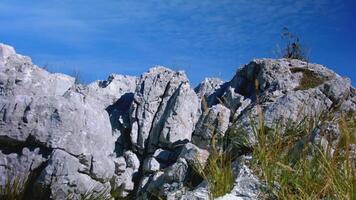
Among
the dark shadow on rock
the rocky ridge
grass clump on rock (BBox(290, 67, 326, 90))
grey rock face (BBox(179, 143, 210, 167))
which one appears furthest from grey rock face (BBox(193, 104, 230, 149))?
the dark shadow on rock

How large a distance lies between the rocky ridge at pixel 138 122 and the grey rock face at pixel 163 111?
30mm

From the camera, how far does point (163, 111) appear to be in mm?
15141

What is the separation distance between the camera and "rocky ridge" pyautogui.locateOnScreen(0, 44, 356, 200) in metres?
10.9

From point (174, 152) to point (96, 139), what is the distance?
2611mm

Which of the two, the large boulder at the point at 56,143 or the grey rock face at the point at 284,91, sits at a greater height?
the grey rock face at the point at 284,91

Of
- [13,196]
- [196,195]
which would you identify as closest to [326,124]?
[196,195]

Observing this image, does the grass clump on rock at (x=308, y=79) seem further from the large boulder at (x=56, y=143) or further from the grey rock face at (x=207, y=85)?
the large boulder at (x=56, y=143)

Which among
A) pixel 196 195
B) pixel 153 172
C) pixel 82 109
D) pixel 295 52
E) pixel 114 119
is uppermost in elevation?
pixel 295 52

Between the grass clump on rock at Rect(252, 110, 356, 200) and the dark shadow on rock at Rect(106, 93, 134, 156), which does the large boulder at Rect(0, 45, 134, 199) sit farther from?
the grass clump on rock at Rect(252, 110, 356, 200)

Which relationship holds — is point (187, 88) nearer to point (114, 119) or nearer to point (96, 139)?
point (114, 119)

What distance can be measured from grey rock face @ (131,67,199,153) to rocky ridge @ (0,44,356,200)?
3cm

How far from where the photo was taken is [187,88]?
595 inches

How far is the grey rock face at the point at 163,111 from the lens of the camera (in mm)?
14359

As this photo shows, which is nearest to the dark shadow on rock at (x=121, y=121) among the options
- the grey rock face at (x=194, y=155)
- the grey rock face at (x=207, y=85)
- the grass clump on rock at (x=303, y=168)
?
the grey rock face at (x=207, y=85)
